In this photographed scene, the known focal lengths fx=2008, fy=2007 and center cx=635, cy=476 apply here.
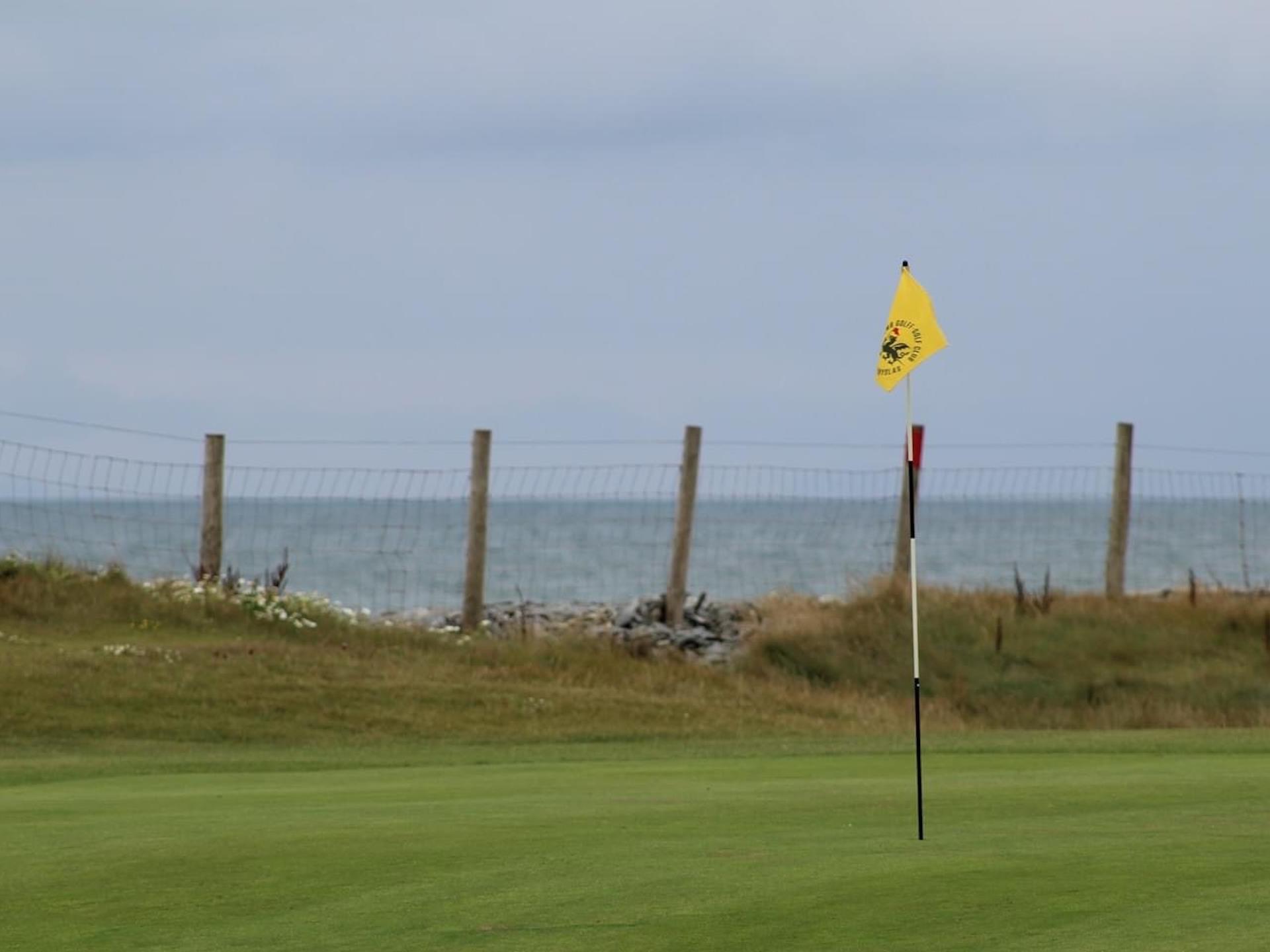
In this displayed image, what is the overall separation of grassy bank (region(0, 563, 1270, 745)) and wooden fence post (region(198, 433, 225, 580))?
2.14ft

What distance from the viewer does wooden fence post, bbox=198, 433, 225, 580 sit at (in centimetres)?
2097

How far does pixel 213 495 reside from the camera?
21.0 meters

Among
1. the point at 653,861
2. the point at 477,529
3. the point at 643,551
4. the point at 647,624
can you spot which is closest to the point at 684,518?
the point at 647,624

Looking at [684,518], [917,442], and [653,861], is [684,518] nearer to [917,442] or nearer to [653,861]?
[917,442]

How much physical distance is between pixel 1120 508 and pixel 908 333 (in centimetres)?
1499

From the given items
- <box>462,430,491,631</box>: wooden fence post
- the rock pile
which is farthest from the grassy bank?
<box>462,430,491,631</box>: wooden fence post

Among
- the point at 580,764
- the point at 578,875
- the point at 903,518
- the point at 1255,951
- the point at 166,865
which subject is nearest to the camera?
the point at 1255,951

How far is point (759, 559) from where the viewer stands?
5850cm

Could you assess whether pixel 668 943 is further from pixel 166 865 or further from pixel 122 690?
pixel 122 690

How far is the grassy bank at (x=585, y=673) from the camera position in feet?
56.2

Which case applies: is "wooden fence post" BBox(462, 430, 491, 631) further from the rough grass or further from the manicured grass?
the manicured grass

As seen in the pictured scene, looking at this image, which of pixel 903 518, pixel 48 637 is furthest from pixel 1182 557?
pixel 48 637

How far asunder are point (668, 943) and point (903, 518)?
55.2 feet

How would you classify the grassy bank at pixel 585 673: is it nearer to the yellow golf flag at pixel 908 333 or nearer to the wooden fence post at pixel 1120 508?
the wooden fence post at pixel 1120 508
